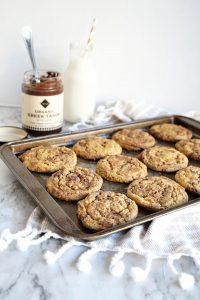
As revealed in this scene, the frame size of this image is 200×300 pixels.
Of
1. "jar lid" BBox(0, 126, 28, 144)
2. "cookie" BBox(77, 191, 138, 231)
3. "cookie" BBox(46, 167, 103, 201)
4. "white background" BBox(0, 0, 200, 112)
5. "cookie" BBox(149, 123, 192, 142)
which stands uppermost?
"white background" BBox(0, 0, 200, 112)

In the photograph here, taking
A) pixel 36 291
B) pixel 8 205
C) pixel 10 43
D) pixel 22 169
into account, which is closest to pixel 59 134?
pixel 22 169

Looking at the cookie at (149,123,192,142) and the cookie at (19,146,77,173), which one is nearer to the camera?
the cookie at (19,146,77,173)

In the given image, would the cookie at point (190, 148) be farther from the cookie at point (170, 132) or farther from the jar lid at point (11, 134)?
the jar lid at point (11, 134)

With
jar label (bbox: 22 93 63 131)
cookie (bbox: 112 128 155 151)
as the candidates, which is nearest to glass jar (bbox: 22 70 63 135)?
jar label (bbox: 22 93 63 131)

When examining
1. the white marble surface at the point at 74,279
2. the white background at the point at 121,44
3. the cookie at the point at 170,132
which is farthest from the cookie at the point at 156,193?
the white background at the point at 121,44

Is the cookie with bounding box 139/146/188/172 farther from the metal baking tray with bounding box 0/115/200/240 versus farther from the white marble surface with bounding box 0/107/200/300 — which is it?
the white marble surface with bounding box 0/107/200/300

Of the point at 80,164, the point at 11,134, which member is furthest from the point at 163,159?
the point at 11,134

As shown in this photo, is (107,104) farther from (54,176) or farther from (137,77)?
(54,176)
